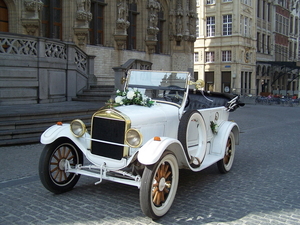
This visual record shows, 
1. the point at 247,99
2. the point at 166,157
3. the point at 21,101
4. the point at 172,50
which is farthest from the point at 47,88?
the point at 247,99

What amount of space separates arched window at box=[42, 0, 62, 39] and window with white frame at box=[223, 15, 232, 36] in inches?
1257

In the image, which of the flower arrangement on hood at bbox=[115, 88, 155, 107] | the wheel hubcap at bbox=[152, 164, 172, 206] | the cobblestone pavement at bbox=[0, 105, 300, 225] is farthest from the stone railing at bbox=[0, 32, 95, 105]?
the wheel hubcap at bbox=[152, 164, 172, 206]

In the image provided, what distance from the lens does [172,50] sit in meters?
27.1

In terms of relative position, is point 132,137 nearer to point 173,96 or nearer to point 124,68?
point 173,96

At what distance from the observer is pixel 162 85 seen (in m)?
6.59

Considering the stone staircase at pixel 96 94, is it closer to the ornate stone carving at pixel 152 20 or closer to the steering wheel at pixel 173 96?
the ornate stone carving at pixel 152 20

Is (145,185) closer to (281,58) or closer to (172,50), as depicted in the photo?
(172,50)

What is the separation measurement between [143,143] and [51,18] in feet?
49.8

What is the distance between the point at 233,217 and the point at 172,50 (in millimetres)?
23019

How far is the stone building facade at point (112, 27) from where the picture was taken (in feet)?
56.9

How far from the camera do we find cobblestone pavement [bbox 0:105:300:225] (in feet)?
15.6

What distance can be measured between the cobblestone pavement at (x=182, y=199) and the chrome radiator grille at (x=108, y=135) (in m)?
0.70

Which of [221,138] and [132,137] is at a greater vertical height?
A: [132,137]

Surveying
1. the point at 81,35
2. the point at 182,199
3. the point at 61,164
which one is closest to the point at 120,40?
the point at 81,35
